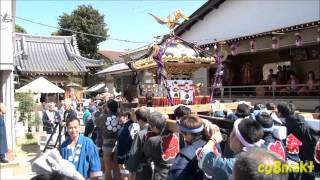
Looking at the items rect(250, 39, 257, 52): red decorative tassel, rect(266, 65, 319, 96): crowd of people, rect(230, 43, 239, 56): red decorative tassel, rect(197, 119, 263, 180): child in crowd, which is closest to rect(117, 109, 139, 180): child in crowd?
rect(197, 119, 263, 180): child in crowd

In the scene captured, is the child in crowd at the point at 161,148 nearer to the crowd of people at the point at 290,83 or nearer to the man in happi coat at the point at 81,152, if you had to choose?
the man in happi coat at the point at 81,152

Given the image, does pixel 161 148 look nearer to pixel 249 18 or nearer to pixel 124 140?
pixel 124 140

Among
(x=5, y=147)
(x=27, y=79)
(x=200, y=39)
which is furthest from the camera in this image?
(x=27, y=79)

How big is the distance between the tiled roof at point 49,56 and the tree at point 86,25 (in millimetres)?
7413

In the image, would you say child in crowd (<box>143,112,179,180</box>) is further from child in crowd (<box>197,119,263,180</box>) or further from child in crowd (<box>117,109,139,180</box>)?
child in crowd (<box>117,109,139,180</box>)

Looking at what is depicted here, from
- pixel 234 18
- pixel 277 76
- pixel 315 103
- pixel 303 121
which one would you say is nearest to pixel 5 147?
pixel 303 121

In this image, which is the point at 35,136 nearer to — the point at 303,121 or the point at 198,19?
the point at 198,19

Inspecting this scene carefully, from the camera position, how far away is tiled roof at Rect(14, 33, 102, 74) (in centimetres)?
3067

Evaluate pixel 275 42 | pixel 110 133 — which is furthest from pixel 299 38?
pixel 110 133

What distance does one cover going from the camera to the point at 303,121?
486 centimetres

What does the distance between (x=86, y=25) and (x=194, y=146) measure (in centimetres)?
4174

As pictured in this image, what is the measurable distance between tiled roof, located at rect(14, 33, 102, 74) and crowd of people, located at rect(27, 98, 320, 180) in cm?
2457

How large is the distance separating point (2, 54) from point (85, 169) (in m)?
7.01

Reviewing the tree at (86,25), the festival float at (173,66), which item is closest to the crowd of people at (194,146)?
the festival float at (173,66)
